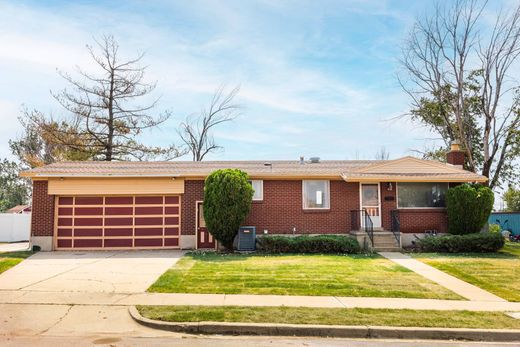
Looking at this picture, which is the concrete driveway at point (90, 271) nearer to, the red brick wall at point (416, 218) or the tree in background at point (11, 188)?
the red brick wall at point (416, 218)

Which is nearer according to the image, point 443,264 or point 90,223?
point 443,264

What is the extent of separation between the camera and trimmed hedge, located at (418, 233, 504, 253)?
16.4 meters

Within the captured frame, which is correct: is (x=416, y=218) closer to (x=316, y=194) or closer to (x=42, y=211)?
(x=316, y=194)

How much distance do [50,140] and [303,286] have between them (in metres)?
28.6

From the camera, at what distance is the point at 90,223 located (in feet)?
59.1

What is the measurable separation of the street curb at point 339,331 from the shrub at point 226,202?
355 inches

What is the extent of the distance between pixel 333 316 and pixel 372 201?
11.4 meters

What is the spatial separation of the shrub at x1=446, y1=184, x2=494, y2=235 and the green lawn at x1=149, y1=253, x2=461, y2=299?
486cm

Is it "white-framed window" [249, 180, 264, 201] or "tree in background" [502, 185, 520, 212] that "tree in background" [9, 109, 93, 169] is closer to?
"white-framed window" [249, 180, 264, 201]

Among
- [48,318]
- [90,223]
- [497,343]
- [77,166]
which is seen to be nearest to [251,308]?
[48,318]

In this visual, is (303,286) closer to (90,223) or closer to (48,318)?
(48,318)

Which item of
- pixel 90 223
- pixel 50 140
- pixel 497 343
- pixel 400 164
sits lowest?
pixel 497 343

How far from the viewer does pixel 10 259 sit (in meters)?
14.4

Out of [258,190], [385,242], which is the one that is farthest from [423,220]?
[258,190]
